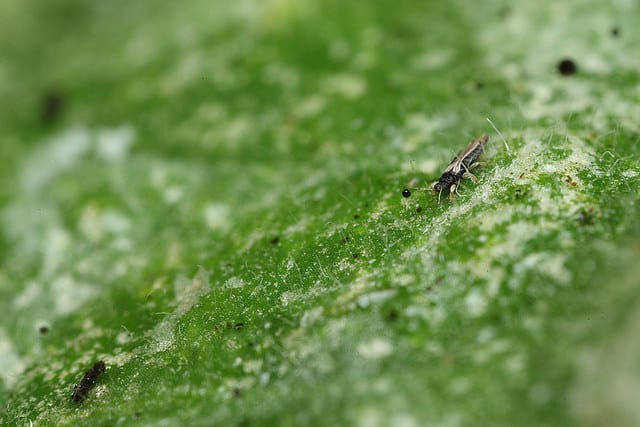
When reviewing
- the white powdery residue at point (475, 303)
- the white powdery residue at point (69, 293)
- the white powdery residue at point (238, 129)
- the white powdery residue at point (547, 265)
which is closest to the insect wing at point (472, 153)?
the white powdery residue at point (547, 265)

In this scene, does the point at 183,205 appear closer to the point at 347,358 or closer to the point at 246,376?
the point at 246,376

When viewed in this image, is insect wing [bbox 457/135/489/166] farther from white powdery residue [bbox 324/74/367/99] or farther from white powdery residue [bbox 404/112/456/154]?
white powdery residue [bbox 324/74/367/99]

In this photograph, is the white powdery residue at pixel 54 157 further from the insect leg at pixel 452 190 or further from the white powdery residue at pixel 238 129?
the insect leg at pixel 452 190

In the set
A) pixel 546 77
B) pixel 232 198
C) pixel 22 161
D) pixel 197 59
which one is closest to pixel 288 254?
pixel 232 198

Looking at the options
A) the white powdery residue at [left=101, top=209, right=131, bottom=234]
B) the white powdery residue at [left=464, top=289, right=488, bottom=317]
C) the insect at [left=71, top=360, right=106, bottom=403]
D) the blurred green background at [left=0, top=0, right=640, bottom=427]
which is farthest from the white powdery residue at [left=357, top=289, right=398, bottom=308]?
the white powdery residue at [left=101, top=209, right=131, bottom=234]

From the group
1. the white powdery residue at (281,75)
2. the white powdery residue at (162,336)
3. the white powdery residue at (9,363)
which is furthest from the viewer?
the white powdery residue at (281,75)
